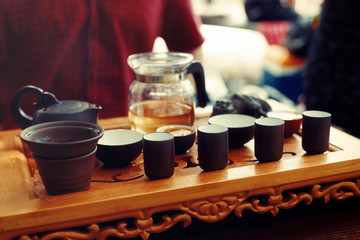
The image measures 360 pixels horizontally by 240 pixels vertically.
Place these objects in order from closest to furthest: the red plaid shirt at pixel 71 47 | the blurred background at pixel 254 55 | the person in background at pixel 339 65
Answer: the red plaid shirt at pixel 71 47
the person in background at pixel 339 65
the blurred background at pixel 254 55

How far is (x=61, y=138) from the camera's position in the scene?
2.68 ft

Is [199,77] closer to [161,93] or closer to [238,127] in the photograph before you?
[161,93]

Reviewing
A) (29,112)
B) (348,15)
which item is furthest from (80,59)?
(348,15)

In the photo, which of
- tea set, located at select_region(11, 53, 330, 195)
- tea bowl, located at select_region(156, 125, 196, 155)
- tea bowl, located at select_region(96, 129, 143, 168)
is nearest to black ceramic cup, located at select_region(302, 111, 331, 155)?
tea set, located at select_region(11, 53, 330, 195)

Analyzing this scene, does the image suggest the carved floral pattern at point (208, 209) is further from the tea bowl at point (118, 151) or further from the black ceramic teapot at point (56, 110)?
the black ceramic teapot at point (56, 110)

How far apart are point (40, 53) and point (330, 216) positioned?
113cm

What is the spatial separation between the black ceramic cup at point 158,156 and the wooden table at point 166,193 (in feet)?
0.06

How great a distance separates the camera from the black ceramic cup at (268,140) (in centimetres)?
87

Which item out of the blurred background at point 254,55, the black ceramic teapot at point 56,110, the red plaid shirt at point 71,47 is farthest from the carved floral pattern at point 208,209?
the blurred background at point 254,55

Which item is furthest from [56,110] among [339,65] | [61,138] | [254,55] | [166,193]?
[254,55]

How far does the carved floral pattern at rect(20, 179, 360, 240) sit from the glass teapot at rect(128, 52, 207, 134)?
11.5 inches

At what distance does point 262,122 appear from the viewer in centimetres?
89

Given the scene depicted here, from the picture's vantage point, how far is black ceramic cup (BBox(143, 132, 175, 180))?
2.58 feet

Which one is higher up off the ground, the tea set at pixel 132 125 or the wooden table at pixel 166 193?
the tea set at pixel 132 125
